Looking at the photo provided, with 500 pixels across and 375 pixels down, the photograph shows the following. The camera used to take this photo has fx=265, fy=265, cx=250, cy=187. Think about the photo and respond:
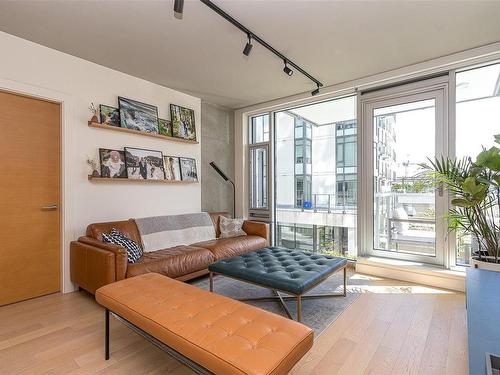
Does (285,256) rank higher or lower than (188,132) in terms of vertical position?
lower

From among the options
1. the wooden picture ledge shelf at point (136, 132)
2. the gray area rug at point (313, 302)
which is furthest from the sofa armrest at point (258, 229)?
the wooden picture ledge shelf at point (136, 132)

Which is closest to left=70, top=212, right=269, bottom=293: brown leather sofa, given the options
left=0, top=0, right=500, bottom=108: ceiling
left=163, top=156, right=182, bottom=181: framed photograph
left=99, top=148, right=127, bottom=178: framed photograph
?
left=99, top=148, right=127, bottom=178: framed photograph

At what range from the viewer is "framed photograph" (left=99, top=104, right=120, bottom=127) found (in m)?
3.15

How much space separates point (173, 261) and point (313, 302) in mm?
1478

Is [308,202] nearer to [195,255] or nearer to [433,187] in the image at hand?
[433,187]

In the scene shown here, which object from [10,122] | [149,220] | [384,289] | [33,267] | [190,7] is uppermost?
[190,7]

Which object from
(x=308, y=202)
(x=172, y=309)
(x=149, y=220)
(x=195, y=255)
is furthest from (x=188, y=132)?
(x=172, y=309)

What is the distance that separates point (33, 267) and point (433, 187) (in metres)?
4.53

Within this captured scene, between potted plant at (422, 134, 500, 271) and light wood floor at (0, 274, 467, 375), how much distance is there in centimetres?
57

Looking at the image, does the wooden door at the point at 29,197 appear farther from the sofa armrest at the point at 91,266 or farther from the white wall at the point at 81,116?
the sofa armrest at the point at 91,266

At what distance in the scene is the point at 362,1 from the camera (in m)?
2.10

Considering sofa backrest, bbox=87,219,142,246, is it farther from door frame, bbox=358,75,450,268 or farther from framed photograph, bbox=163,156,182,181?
door frame, bbox=358,75,450,268

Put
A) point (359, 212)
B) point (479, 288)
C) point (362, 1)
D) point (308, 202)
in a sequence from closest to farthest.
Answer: point (479, 288)
point (362, 1)
point (359, 212)
point (308, 202)

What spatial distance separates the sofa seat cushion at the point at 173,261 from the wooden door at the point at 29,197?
1.03m
